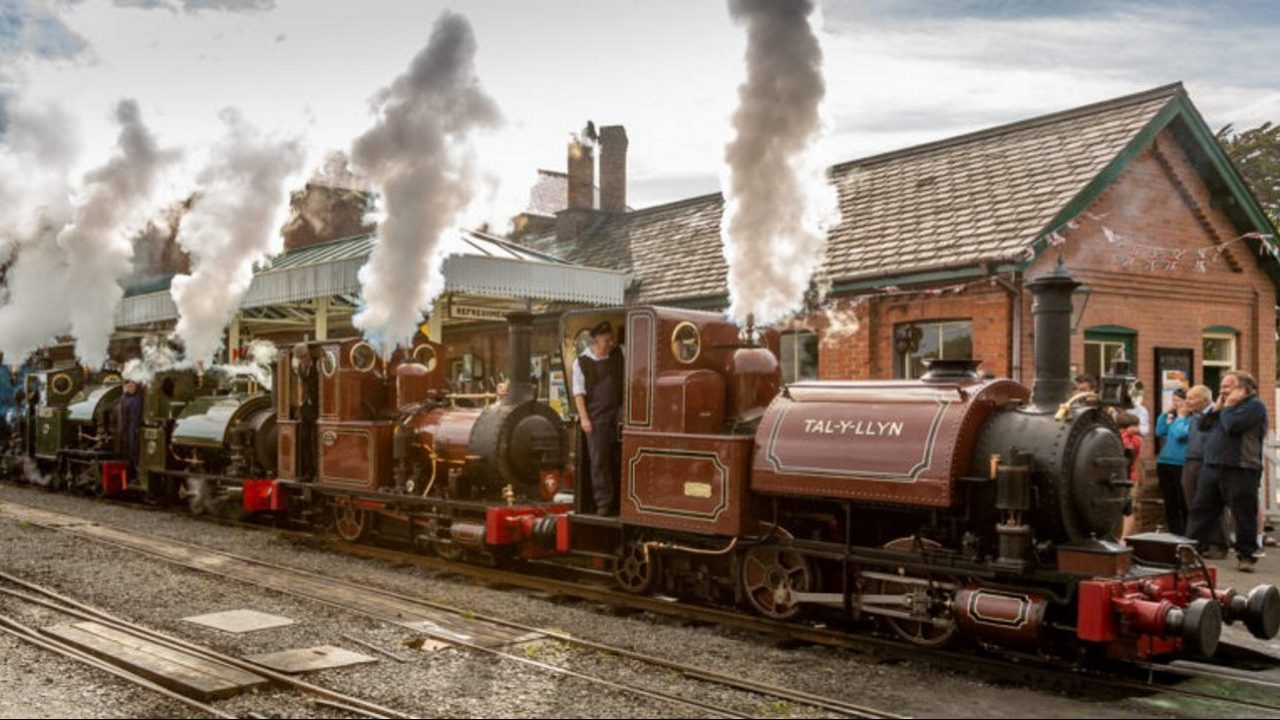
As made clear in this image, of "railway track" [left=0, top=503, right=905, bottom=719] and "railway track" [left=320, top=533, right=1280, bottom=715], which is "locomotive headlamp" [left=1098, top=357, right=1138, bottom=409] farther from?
"railway track" [left=0, top=503, right=905, bottom=719]

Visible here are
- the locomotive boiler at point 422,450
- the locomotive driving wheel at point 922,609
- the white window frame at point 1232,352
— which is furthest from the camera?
the white window frame at point 1232,352

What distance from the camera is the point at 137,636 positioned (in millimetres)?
7562

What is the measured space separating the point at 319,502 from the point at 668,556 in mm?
5552

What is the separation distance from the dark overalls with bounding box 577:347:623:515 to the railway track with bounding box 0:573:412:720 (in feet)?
11.2

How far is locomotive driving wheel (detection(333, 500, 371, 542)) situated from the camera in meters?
12.3

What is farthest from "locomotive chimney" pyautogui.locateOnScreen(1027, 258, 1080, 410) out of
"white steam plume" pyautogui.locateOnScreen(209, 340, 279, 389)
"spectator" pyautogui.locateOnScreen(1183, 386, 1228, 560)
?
"white steam plume" pyautogui.locateOnScreen(209, 340, 279, 389)

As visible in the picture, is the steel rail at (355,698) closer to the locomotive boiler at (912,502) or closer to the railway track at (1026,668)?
the railway track at (1026,668)

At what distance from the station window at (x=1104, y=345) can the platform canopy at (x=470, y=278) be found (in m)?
7.42

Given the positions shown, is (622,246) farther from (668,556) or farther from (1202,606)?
(1202,606)

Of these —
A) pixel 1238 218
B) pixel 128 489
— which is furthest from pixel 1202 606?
pixel 128 489

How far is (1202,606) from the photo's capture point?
246 inches

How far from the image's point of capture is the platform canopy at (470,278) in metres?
16.0

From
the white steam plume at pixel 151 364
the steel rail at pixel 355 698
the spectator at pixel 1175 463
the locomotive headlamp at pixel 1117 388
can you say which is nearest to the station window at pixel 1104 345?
the spectator at pixel 1175 463

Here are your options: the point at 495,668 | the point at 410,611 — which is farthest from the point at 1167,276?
the point at 495,668
